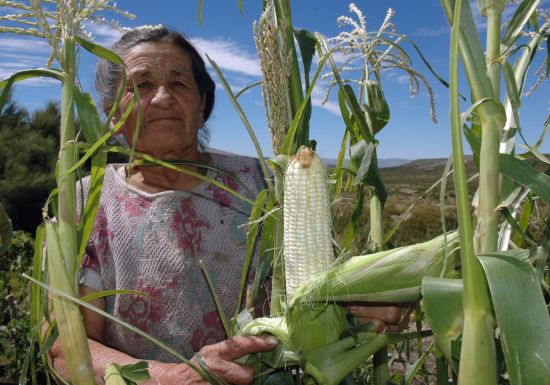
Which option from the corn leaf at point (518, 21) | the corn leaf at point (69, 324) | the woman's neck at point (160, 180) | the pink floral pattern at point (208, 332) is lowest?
the pink floral pattern at point (208, 332)

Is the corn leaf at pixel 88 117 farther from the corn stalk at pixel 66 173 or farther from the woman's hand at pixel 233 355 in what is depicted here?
the woman's hand at pixel 233 355

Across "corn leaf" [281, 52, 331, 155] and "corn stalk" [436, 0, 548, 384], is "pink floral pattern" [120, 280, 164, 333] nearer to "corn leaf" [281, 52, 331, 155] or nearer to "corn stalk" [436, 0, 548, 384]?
"corn leaf" [281, 52, 331, 155]

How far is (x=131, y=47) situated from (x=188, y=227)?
67cm

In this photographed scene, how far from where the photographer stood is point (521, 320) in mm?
713

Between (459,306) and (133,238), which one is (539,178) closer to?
(459,306)

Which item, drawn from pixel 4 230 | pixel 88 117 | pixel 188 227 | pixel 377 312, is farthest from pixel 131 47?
pixel 377 312

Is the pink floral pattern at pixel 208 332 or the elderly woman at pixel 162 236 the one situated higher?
the elderly woman at pixel 162 236

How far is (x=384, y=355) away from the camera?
1.39 metres

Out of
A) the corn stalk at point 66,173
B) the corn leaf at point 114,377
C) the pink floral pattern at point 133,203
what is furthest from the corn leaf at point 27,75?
the pink floral pattern at point 133,203

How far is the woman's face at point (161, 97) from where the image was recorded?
1713mm

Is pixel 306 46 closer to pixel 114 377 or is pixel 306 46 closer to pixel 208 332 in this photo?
pixel 114 377

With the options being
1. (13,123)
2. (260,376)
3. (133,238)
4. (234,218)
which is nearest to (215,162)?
(234,218)

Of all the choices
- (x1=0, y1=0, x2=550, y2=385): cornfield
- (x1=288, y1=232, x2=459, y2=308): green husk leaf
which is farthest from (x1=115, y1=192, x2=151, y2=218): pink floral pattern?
(x1=288, y1=232, x2=459, y2=308): green husk leaf

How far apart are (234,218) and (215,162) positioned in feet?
0.83
